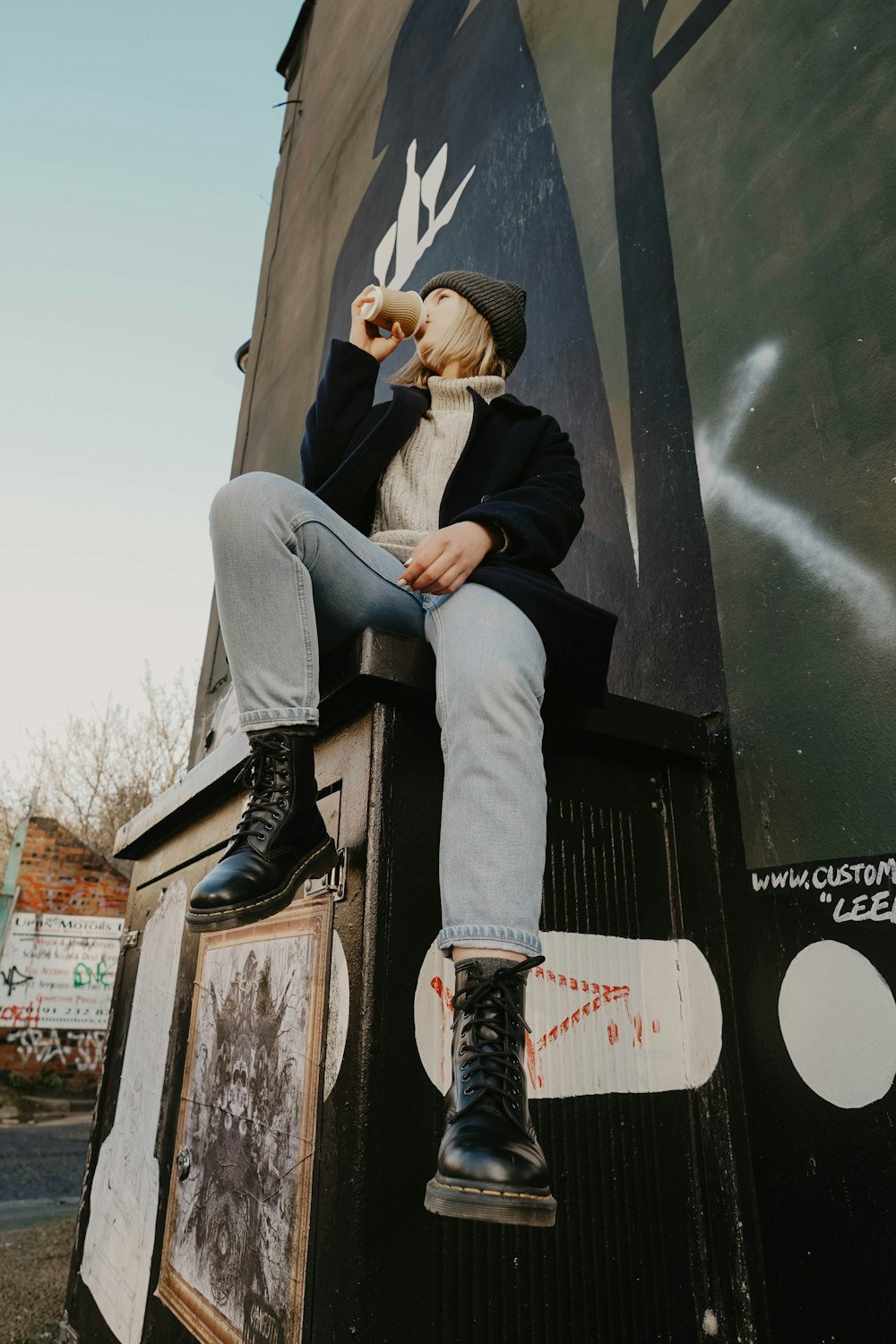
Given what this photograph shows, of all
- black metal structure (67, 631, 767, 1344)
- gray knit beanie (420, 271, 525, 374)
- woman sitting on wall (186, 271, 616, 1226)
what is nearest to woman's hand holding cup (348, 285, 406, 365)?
woman sitting on wall (186, 271, 616, 1226)

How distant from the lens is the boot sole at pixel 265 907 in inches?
44.8

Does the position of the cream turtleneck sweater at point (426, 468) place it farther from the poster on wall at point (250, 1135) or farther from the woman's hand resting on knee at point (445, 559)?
the poster on wall at point (250, 1135)

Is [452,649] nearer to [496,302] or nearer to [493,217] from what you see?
[496,302]

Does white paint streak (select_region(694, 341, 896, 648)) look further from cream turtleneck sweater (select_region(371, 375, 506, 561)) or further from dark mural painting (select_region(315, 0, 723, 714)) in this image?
cream turtleneck sweater (select_region(371, 375, 506, 561))

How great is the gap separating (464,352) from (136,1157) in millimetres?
2353

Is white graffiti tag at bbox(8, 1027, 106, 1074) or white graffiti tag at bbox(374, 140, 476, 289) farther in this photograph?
white graffiti tag at bbox(8, 1027, 106, 1074)

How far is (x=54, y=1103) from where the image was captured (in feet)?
30.7

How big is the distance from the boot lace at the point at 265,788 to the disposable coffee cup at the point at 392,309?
3.39 ft

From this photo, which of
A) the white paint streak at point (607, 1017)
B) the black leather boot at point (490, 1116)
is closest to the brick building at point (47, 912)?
the white paint streak at point (607, 1017)

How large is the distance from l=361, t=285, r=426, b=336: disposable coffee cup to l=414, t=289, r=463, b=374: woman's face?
0.14 m

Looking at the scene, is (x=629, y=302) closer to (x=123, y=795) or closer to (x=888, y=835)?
(x=888, y=835)

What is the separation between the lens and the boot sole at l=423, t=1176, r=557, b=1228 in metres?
0.90

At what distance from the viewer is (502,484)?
1644mm

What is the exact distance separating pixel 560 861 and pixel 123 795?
16186 mm
